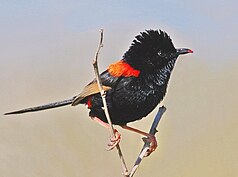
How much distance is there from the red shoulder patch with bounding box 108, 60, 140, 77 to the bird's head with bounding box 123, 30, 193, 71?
20 millimetres

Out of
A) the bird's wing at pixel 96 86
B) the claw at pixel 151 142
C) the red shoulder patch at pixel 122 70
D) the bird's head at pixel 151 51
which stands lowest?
the claw at pixel 151 142

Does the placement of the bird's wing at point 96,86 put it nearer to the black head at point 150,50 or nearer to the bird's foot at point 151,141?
the black head at point 150,50

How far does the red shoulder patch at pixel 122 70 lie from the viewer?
1801 mm

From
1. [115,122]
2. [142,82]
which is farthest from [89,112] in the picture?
[142,82]

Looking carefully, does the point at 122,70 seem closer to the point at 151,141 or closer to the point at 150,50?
the point at 150,50

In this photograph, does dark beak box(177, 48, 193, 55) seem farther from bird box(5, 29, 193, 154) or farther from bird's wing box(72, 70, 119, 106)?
bird's wing box(72, 70, 119, 106)

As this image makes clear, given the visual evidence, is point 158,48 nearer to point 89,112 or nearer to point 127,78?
point 127,78

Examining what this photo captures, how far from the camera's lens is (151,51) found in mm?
1858

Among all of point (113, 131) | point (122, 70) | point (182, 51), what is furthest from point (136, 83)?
point (113, 131)

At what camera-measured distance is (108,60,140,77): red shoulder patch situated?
1801mm

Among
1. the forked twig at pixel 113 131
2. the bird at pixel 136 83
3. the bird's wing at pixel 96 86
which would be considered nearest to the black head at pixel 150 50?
the bird at pixel 136 83

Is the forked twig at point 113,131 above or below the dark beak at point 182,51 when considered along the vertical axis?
below

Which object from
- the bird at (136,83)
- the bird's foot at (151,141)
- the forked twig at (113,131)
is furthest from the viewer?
the bird at (136,83)

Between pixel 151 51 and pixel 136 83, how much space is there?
0.55 feet
